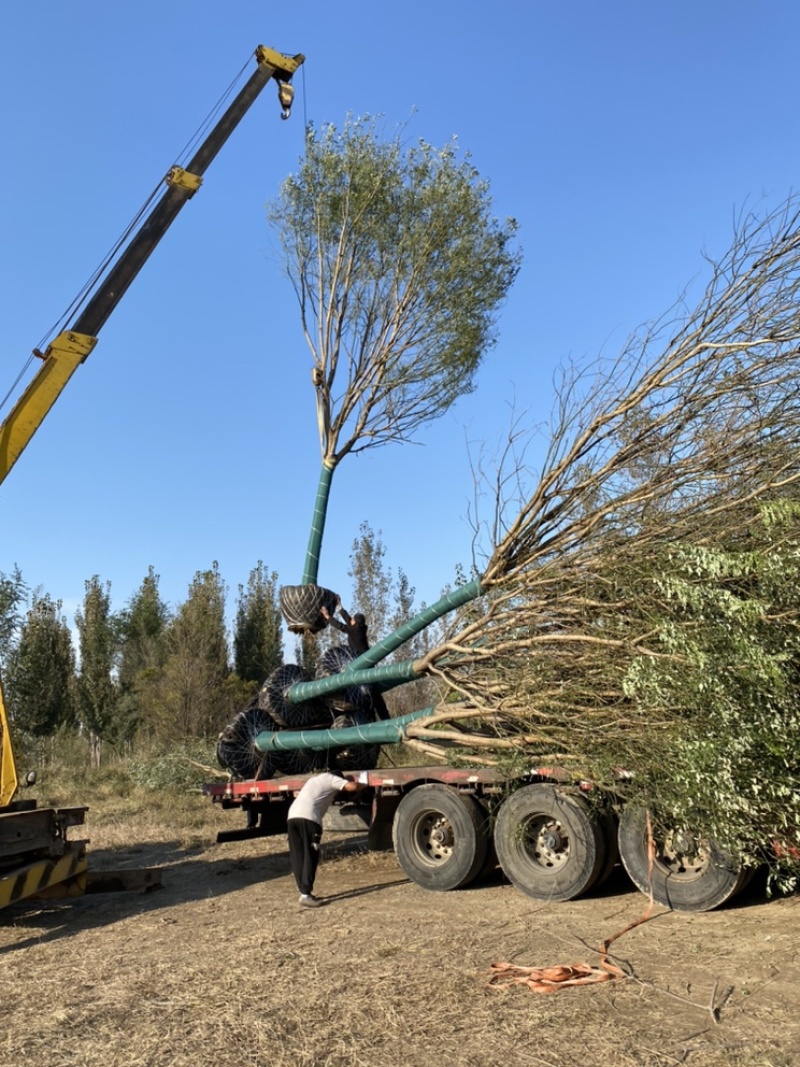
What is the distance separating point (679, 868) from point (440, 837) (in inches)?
98.1

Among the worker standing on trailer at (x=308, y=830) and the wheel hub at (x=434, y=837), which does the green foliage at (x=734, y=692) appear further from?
the worker standing on trailer at (x=308, y=830)

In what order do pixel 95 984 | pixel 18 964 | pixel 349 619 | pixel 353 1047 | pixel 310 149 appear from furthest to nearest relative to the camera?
pixel 310 149, pixel 349 619, pixel 18 964, pixel 95 984, pixel 353 1047

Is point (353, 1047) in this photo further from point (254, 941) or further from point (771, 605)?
point (771, 605)

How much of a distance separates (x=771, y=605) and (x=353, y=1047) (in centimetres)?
373

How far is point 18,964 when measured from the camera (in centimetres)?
664

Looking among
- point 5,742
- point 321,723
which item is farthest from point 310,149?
point 5,742

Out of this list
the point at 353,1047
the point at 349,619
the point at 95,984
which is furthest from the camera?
the point at 349,619

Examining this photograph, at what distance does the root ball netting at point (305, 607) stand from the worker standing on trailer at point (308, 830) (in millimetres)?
2389

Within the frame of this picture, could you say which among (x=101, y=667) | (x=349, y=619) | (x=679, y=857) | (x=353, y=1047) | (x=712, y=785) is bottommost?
(x=353, y=1047)

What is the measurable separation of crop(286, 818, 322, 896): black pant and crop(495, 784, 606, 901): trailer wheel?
173 cm

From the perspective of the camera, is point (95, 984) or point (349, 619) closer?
point (95, 984)

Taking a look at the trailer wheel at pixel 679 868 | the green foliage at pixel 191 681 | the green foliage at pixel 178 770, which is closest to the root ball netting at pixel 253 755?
the trailer wheel at pixel 679 868

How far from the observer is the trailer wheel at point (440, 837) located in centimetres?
869

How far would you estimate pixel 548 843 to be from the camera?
8.14 metres
